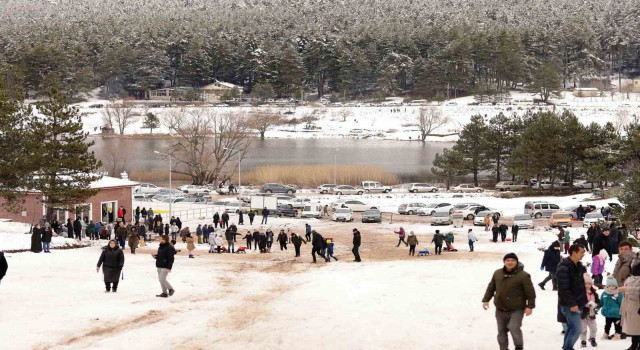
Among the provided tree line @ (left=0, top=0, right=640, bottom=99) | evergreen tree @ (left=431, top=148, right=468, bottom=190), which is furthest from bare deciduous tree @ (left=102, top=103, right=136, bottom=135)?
evergreen tree @ (left=431, top=148, right=468, bottom=190)

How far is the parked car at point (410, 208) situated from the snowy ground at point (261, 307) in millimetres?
25202

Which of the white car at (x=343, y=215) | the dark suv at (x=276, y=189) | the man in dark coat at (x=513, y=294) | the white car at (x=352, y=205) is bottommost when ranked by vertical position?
the white car at (x=343, y=215)

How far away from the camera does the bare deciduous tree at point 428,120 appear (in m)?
123

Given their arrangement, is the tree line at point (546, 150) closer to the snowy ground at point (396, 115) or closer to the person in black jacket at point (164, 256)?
the person in black jacket at point (164, 256)

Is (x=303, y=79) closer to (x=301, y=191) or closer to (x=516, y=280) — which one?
(x=301, y=191)

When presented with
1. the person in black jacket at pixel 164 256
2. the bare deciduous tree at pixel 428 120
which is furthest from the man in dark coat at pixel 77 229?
the bare deciduous tree at pixel 428 120

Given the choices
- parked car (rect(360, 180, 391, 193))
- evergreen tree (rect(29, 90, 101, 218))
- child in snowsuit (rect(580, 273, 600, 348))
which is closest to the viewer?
child in snowsuit (rect(580, 273, 600, 348))

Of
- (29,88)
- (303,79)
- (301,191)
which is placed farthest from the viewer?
(303,79)

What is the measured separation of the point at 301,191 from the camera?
2608 inches

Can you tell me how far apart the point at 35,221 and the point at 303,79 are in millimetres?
122766

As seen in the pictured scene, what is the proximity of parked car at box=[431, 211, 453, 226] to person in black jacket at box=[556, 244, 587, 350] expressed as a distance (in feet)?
111

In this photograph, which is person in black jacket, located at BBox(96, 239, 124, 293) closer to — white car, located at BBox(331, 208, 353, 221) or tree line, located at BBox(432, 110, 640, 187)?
white car, located at BBox(331, 208, 353, 221)

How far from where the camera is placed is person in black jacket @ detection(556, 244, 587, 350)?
11.4 meters

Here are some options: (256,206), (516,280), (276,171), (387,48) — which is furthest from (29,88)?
(516,280)
